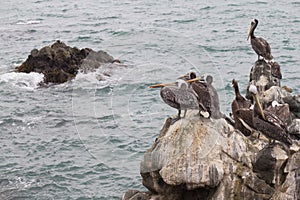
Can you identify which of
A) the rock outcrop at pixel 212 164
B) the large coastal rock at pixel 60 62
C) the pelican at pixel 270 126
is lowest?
the large coastal rock at pixel 60 62

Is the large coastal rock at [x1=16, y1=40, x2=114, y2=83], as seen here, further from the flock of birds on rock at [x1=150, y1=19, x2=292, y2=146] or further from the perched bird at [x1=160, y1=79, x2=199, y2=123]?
the perched bird at [x1=160, y1=79, x2=199, y2=123]

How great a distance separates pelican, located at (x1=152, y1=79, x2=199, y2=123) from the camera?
13.3 m

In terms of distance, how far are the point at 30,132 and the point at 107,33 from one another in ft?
64.0

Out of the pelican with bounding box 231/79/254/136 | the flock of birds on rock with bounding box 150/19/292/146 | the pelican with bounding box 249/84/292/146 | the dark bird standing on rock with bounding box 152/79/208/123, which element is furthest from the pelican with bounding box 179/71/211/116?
the pelican with bounding box 231/79/254/136

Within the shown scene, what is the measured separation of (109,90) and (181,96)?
15741 millimetres

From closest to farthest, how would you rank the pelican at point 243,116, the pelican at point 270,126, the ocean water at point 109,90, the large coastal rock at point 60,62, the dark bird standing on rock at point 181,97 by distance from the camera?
the pelican at point 270,126 → the dark bird standing on rock at point 181,97 → the pelican at point 243,116 → the ocean water at point 109,90 → the large coastal rock at point 60,62

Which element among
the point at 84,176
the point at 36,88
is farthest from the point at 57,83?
the point at 84,176

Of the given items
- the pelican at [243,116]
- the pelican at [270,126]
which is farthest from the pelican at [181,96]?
the pelican at [243,116]

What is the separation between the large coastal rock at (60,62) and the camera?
30.6m

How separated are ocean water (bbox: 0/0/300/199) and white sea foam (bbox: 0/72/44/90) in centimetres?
6

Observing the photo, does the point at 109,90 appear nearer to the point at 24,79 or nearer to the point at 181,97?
the point at 24,79

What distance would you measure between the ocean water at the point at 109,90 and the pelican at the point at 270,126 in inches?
152

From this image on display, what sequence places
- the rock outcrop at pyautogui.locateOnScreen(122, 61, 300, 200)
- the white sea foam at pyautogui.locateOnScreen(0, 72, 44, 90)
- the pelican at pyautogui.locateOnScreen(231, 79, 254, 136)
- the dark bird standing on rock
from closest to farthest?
the rock outcrop at pyautogui.locateOnScreen(122, 61, 300, 200)
the dark bird standing on rock
the pelican at pyautogui.locateOnScreen(231, 79, 254, 136)
the white sea foam at pyautogui.locateOnScreen(0, 72, 44, 90)

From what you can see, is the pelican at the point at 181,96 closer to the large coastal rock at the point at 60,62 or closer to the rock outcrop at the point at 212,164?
the rock outcrop at the point at 212,164
